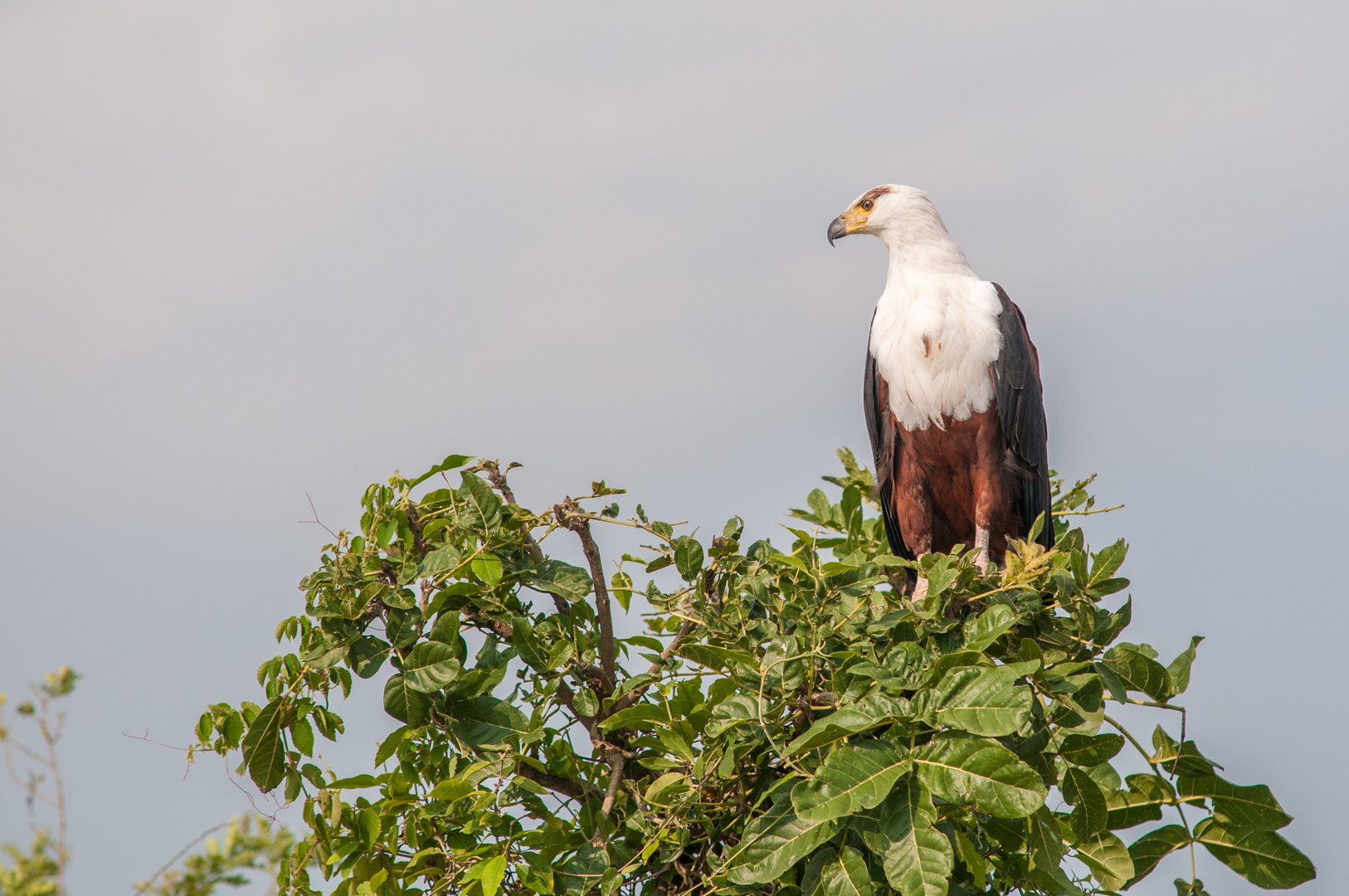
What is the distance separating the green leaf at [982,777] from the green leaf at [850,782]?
0.07 m

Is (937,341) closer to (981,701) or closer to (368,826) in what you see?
(981,701)

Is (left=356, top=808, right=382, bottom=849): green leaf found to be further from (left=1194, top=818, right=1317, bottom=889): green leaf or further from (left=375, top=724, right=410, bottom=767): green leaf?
(left=1194, top=818, right=1317, bottom=889): green leaf

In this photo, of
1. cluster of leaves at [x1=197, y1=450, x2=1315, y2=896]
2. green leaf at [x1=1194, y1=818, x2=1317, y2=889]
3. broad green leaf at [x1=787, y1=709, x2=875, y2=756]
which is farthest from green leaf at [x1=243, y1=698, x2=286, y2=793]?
green leaf at [x1=1194, y1=818, x2=1317, y2=889]

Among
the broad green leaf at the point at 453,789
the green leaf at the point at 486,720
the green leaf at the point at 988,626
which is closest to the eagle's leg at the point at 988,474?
the green leaf at the point at 988,626

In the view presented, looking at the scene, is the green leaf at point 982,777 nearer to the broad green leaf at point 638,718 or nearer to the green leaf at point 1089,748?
the green leaf at point 1089,748

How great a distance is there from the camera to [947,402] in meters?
4.31

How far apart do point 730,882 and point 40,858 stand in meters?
3.80

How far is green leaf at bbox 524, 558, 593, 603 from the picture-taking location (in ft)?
8.91

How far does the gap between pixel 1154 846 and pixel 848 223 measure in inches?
118

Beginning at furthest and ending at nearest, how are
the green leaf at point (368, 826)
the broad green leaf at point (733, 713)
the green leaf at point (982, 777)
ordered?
the green leaf at point (368, 826)
the broad green leaf at point (733, 713)
the green leaf at point (982, 777)

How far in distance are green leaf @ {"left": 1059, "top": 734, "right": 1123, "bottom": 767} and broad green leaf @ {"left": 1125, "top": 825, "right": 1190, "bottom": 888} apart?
44 centimetres

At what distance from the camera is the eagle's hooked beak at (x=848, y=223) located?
15.9ft

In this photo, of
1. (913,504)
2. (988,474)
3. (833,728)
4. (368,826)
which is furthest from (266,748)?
(988,474)

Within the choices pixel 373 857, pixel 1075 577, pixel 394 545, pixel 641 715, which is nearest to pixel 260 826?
pixel 373 857
